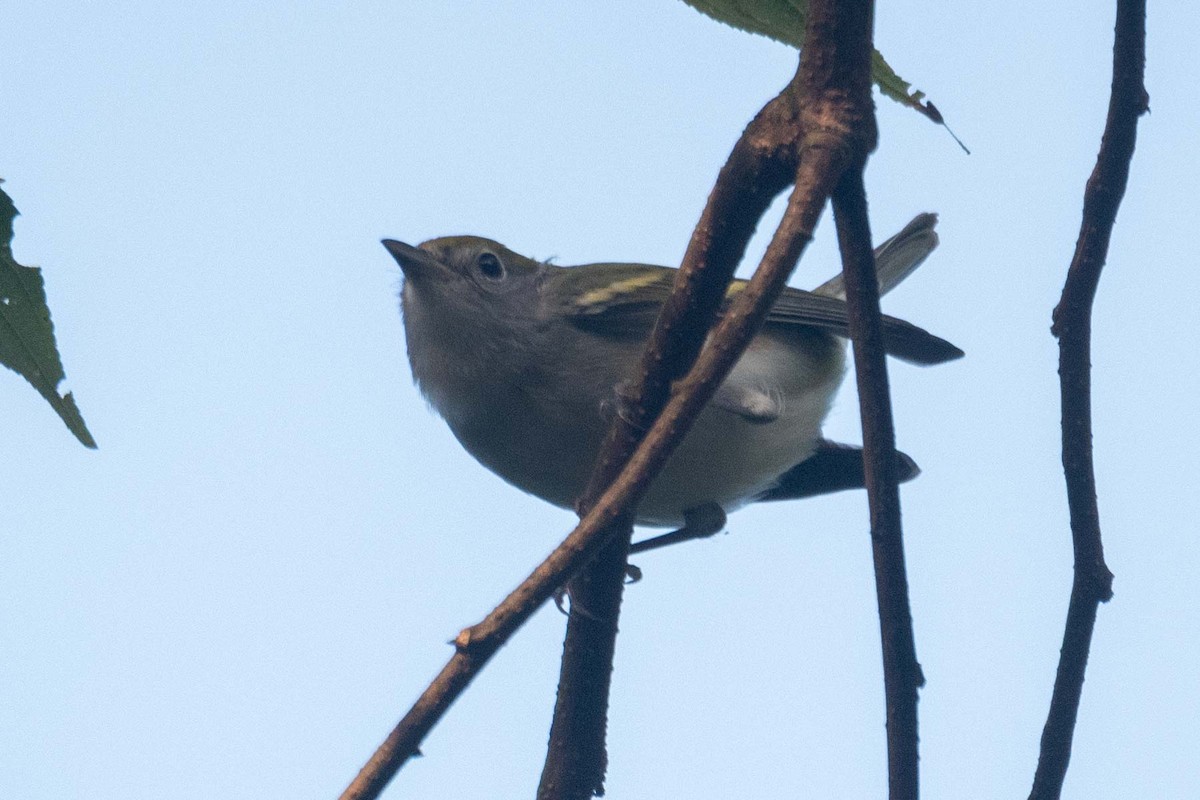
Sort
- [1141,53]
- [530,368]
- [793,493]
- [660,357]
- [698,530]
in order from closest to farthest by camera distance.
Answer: [1141,53] < [660,357] < [530,368] < [698,530] < [793,493]

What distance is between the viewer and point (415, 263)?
5.76 meters

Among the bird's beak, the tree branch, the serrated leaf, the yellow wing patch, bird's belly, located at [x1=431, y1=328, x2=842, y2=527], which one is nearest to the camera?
the tree branch

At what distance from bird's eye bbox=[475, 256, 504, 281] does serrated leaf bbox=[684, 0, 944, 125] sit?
3.74 m

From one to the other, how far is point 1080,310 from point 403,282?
4.25m

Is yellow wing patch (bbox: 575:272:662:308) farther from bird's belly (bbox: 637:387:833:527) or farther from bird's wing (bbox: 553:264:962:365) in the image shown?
bird's belly (bbox: 637:387:833:527)

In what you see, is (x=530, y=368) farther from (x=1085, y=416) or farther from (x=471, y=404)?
(x=1085, y=416)

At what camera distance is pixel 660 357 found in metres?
2.60

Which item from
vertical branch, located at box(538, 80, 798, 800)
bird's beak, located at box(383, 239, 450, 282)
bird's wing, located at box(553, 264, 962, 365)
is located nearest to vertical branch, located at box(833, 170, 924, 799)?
vertical branch, located at box(538, 80, 798, 800)

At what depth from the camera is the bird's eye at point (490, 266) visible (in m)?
5.90

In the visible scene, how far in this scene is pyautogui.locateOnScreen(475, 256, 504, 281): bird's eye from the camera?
19.4 ft

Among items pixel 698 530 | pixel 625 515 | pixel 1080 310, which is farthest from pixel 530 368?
pixel 625 515

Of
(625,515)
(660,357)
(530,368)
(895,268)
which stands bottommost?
(625,515)

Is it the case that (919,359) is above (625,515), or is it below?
above

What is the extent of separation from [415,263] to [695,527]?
177cm
